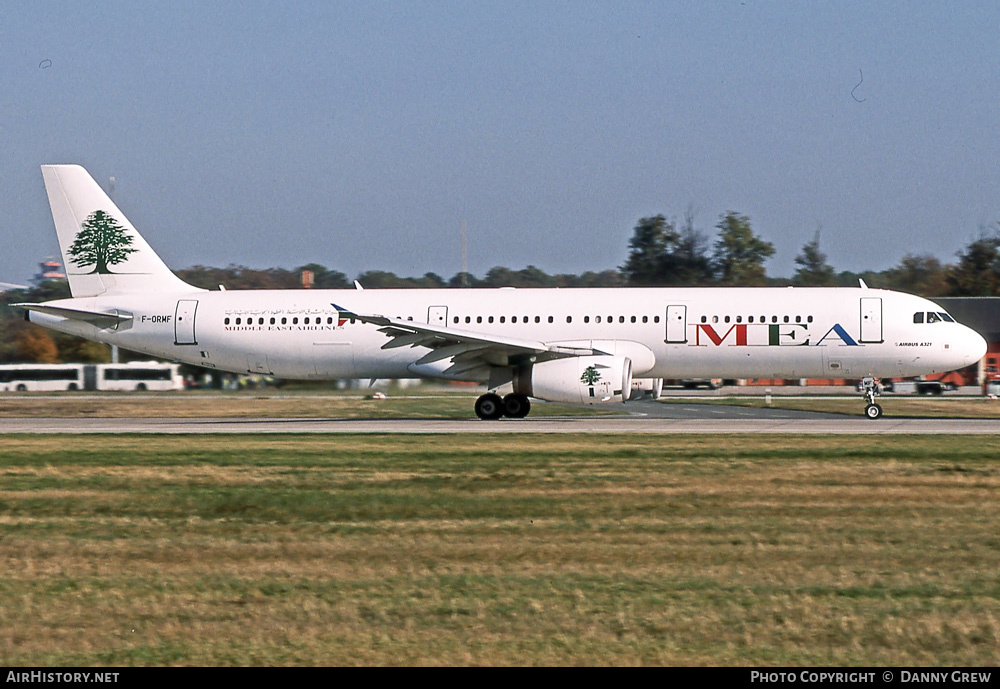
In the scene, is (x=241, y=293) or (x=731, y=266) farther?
(x=731, y=266)

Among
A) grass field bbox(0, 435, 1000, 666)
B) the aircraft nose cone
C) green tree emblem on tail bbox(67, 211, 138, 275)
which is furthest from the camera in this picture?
green tree emblem on tail bbox(67, 211, 138, 275)

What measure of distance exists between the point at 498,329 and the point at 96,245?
41.6ft

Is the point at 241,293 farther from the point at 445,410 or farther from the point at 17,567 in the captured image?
the point at 17,567

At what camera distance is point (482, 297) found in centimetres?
3397

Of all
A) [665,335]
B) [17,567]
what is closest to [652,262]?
[665,335]

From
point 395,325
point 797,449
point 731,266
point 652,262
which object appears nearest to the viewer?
point 797,449

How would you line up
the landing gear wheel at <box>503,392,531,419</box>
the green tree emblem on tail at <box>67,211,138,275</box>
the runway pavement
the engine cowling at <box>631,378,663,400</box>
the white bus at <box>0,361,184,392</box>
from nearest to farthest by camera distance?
1. the runway pavement
2. the landing gear wheel at <box>503,392,531,419</box>
3. the engine cowling at <box>631,378,663,400</box>
4. the green tree emblem on tail at <box>67,211,138,275</box>
5. the white bus at <box>0,361,184,392</box>

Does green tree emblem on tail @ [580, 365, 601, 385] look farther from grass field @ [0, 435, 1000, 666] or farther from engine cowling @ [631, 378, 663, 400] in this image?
grass field @ [0, 435, 1000, 666]

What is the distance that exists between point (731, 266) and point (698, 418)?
145 feet

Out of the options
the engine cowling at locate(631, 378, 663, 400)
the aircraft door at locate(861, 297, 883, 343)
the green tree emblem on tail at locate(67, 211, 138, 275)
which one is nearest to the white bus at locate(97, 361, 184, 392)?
the green tree emblem on tail at locate(67, 211, 138, 275)

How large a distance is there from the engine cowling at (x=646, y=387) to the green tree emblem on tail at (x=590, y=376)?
10.7 feet

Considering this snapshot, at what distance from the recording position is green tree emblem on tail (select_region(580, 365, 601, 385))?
30562 millimetres

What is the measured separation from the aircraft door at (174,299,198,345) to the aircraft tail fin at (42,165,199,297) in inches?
44.1
